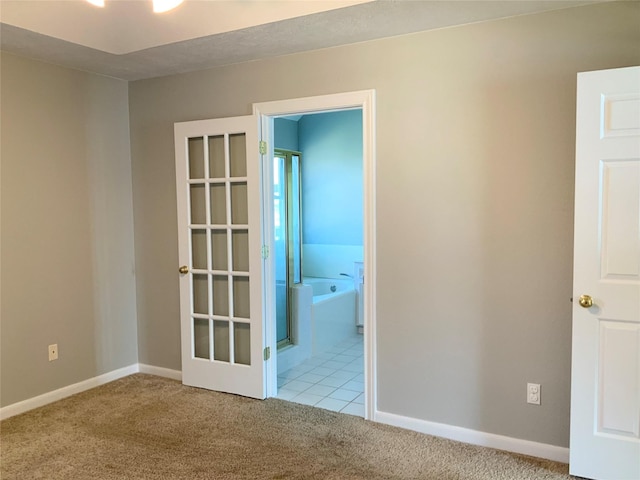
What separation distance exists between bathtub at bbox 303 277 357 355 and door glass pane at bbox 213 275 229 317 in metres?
1.15

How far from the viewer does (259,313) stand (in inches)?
138

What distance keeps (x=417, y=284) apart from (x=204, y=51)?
2.00 metres

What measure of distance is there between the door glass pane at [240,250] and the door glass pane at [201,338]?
1.73 feet

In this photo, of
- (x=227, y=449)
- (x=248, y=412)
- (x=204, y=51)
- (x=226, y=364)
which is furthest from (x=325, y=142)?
(x=227, y=449)

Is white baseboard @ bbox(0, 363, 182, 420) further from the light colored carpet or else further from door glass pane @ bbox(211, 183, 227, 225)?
door glass pane @ bbox(211, 183, 227, 225)

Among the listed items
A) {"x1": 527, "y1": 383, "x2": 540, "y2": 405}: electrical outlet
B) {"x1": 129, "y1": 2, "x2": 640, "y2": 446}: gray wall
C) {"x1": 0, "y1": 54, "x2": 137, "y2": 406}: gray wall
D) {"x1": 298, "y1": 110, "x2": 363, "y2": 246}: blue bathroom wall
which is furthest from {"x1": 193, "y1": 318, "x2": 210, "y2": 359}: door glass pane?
{"x1": 298, "y1": 110, "x2": 363, "y2": 246}: blue bathroom wall

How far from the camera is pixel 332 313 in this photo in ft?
16.4

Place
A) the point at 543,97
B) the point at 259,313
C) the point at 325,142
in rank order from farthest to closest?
the point at 325,142 < the point at 259,313 < the point at 543,97

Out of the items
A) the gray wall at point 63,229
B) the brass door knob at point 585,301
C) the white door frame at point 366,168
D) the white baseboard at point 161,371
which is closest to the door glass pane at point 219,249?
the white door frame at point 366,168

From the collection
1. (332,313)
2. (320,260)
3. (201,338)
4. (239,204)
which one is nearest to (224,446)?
(201,338)

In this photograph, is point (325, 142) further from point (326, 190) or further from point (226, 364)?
point (226, 364)

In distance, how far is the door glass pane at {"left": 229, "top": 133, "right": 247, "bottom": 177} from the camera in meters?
3.51

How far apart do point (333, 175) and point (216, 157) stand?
7.72ft

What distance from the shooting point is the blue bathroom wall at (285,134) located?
5324 millimetres
